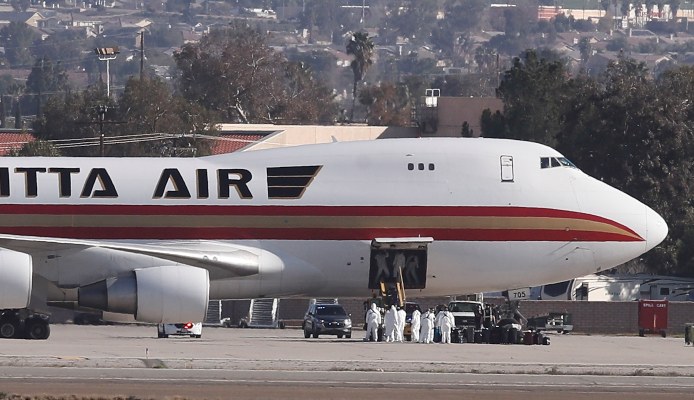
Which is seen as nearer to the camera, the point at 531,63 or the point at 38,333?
the point at 38,333

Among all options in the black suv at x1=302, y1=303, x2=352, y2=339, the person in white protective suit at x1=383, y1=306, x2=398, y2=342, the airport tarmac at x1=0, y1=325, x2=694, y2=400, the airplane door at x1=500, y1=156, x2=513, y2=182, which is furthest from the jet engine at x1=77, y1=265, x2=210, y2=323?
the black suv at x1=302, y1=303, x2=352, y2=339

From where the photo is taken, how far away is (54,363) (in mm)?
31859

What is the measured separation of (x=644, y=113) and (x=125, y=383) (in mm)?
59520

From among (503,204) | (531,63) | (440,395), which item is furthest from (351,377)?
(531,63)

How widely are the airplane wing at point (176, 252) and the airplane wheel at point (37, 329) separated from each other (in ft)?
9.95

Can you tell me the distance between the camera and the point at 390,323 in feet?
136

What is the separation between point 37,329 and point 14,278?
3453 mm

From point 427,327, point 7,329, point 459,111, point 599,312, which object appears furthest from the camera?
point 459,111

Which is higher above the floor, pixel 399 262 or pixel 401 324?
pixel 399 262

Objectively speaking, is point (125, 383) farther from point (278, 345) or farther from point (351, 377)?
point (278, 345)

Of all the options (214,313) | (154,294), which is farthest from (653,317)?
(154,294)

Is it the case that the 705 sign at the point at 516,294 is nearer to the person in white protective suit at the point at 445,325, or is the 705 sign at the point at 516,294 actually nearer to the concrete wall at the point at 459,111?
the person in white protective suit at the point at 445,325

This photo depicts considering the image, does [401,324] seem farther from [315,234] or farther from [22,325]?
[22,325]

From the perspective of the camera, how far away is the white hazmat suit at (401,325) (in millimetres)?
40812
